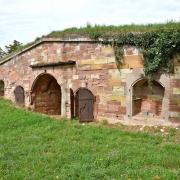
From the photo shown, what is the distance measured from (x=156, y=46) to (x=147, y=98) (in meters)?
1.75

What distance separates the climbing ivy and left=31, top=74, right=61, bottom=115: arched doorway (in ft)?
17.5

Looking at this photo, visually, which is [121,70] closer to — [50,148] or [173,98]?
[173,98]

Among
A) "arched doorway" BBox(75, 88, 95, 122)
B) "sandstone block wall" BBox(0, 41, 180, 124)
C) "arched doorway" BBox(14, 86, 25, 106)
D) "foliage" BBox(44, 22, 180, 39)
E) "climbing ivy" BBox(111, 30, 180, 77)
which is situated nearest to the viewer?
"climbing ivy" BBox(111, 30, 180, 77)

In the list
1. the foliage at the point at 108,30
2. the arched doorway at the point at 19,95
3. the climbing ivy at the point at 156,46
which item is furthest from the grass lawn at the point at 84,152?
the arched doorway at the point at 19,95

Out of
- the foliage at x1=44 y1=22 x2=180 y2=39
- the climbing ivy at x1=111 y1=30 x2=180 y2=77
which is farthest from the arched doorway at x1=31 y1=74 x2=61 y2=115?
the climbing ivy at x1=111 y1=30 x2=180 y2=77

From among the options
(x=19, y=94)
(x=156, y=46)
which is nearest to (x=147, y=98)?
(x=156, y=46)

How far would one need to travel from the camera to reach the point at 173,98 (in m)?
11.0

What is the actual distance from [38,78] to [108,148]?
24.9 ft

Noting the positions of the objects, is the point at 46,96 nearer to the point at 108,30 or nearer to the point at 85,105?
the point at 85,105

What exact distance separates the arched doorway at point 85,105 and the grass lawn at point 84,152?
979 mm

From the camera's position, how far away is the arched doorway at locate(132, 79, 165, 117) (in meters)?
11.6

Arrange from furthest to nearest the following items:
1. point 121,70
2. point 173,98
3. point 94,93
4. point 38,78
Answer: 1. point 38,78
2. point 94,93
3. point 121,70
4. point 173,98

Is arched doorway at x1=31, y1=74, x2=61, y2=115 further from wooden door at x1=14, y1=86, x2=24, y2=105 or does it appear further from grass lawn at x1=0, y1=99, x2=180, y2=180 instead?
grass lawn at x1=0, y1=99, x2=180, y2=180

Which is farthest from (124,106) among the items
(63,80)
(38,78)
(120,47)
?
(38,78)
